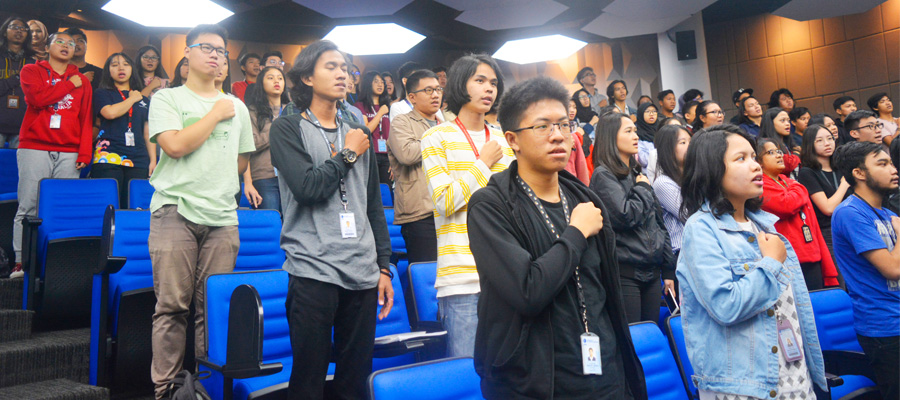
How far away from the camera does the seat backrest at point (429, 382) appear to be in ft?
4.78

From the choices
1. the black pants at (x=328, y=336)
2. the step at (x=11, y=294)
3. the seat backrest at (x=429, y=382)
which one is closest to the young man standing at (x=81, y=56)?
the step at (x=11, y=294)

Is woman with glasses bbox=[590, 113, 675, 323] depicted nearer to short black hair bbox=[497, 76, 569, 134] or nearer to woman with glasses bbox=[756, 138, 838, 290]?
woman with glasses bbox=[756, 138, 838, 290]

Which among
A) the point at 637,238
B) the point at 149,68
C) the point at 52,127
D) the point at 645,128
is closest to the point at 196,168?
the point at 637,238

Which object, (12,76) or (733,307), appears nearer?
(733,307)

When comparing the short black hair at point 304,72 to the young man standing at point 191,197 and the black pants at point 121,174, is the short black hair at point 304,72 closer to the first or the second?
the young man standing at point 191,197

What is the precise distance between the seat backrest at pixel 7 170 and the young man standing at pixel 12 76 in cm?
21

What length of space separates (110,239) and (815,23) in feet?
33.4

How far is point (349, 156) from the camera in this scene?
1.93 m

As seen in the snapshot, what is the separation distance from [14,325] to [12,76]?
275cm

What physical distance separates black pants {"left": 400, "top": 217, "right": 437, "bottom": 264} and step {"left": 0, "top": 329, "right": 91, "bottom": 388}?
5.15 ft

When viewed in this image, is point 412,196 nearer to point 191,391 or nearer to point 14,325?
point 191,391

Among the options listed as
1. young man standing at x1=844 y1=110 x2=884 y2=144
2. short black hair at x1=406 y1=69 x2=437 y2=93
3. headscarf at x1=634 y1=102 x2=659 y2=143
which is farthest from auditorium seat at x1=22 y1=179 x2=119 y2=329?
young man standing at x1=844 y1=110 x2=884 y2=144

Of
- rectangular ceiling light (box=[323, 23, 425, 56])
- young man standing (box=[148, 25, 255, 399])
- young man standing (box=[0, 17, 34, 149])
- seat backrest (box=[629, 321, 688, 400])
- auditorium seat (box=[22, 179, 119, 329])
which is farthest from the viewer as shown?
rectangular ceiling light (box=[323, 23, 425, 56])

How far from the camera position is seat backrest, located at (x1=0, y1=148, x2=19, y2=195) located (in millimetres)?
4301
